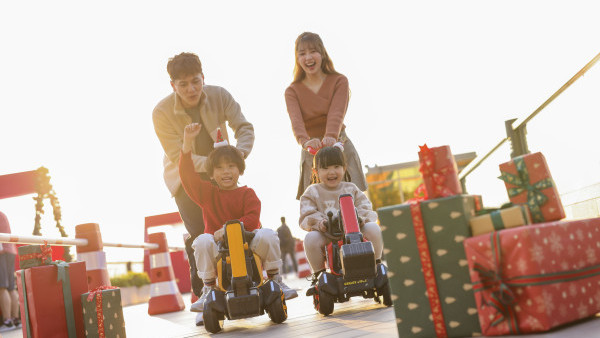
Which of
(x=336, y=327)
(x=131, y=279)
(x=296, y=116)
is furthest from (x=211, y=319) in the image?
(x=131, y=279)

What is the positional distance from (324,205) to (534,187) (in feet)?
6.19

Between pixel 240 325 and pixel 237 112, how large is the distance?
1.62 m

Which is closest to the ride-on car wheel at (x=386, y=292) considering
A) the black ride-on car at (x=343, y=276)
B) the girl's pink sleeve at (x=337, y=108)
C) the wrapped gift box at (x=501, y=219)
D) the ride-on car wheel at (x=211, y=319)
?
the black ride-on car at (x=343, y=276)

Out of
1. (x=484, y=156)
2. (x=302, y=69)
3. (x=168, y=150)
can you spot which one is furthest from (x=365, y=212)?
(x=484, y=156)

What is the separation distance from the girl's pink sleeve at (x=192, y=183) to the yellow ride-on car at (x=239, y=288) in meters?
0.46

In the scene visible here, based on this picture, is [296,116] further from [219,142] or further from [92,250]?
[92,250]

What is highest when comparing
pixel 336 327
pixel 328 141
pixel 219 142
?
pixel 219 142

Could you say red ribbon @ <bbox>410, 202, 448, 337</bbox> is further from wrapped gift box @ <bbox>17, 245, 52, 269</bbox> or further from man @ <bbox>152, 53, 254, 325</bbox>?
man @ <bbox>152, 53, 254, 325</bbox>

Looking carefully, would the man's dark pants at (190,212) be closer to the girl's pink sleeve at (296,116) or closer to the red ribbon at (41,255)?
the girl's pink sleeve at (296,116)

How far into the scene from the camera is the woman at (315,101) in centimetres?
443

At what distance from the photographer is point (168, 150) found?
457 cm

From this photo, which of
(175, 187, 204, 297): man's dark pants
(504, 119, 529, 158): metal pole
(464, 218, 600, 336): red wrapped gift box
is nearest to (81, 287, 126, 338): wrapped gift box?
(175, 187, 204, 297): man's dark pants

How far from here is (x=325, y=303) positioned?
147 inches

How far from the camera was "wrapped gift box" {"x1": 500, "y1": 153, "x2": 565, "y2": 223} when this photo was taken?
89.3 inches
